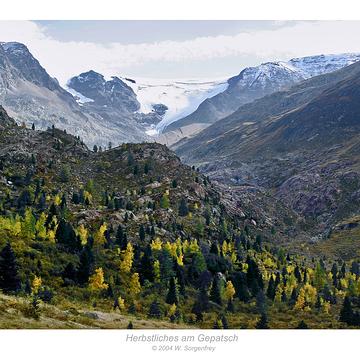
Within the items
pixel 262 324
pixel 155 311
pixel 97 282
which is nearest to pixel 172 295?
pixel 155 311

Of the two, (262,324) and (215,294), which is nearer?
(262,324)

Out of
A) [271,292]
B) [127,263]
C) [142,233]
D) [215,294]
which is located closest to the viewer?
[215,294]

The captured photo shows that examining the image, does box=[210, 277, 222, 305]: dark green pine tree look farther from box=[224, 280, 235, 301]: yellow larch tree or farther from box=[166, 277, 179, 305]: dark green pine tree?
box=[166, 277, 179, 305]: dark green pine tree

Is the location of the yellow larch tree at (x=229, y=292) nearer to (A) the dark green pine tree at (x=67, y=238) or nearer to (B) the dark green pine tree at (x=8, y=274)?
(A) the dark green pine tree at (x=67, y=238)

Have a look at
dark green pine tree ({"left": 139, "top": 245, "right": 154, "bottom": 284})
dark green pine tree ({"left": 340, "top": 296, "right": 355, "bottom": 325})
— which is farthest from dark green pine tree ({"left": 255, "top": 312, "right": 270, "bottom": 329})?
dark green pine tree ({"left": 139, "top": 245, "right": 154, "bottom": 284})

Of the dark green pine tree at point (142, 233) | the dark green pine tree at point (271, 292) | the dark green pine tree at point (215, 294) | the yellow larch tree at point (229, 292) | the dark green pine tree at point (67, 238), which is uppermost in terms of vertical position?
the dark green pine tree at point (67, 238)

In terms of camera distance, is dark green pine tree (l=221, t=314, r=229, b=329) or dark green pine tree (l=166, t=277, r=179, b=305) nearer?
dark green pine tree (l=221, t=314, r=229, b=329)

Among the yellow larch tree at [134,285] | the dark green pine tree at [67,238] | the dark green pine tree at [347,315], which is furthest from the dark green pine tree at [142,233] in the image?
the dark green pine tree at [347,315]

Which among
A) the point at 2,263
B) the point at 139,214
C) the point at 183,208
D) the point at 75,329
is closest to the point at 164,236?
the point at 139,214

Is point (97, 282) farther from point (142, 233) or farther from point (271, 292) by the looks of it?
point (271, 292)

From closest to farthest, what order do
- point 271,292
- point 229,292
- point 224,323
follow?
point 224,323 → point 229,292 → point 271,292

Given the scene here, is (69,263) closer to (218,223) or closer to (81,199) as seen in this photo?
(81,199)
